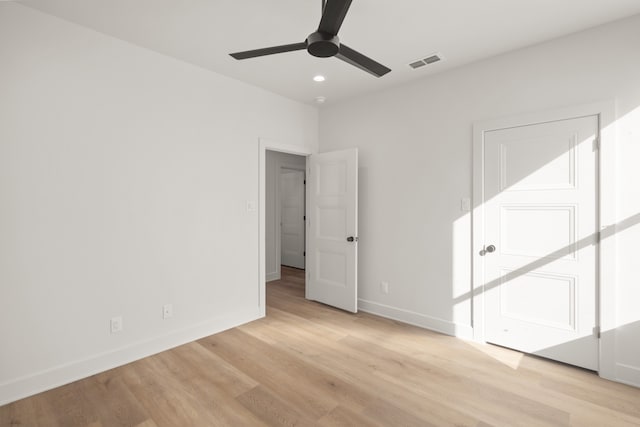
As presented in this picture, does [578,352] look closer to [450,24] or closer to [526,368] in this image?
[526,368]

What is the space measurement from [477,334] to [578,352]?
2.50 feet

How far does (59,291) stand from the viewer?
239cm

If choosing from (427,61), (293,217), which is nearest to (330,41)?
(427,61)

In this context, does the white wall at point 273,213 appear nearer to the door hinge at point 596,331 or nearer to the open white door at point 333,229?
the open white door at point 333,229

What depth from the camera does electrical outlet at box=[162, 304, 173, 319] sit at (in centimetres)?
296

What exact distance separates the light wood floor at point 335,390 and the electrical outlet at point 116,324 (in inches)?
12.1

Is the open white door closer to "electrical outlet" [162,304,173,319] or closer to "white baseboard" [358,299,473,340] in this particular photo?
"white baseboard" [358,299,473,340]

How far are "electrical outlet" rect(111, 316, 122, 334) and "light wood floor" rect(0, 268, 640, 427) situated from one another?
1.01 ft

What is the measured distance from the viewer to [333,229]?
163 inches

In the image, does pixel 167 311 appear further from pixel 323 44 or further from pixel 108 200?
pixel 323 44

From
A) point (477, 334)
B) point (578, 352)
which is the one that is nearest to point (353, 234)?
point (477, 334)

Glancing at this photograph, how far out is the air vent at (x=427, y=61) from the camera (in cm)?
295

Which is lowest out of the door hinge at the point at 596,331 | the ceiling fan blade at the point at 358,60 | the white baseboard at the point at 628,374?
the white baseboard at the point at 628,374

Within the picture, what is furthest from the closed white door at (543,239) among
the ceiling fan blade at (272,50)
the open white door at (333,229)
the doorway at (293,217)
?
the doorway at (293,217)
